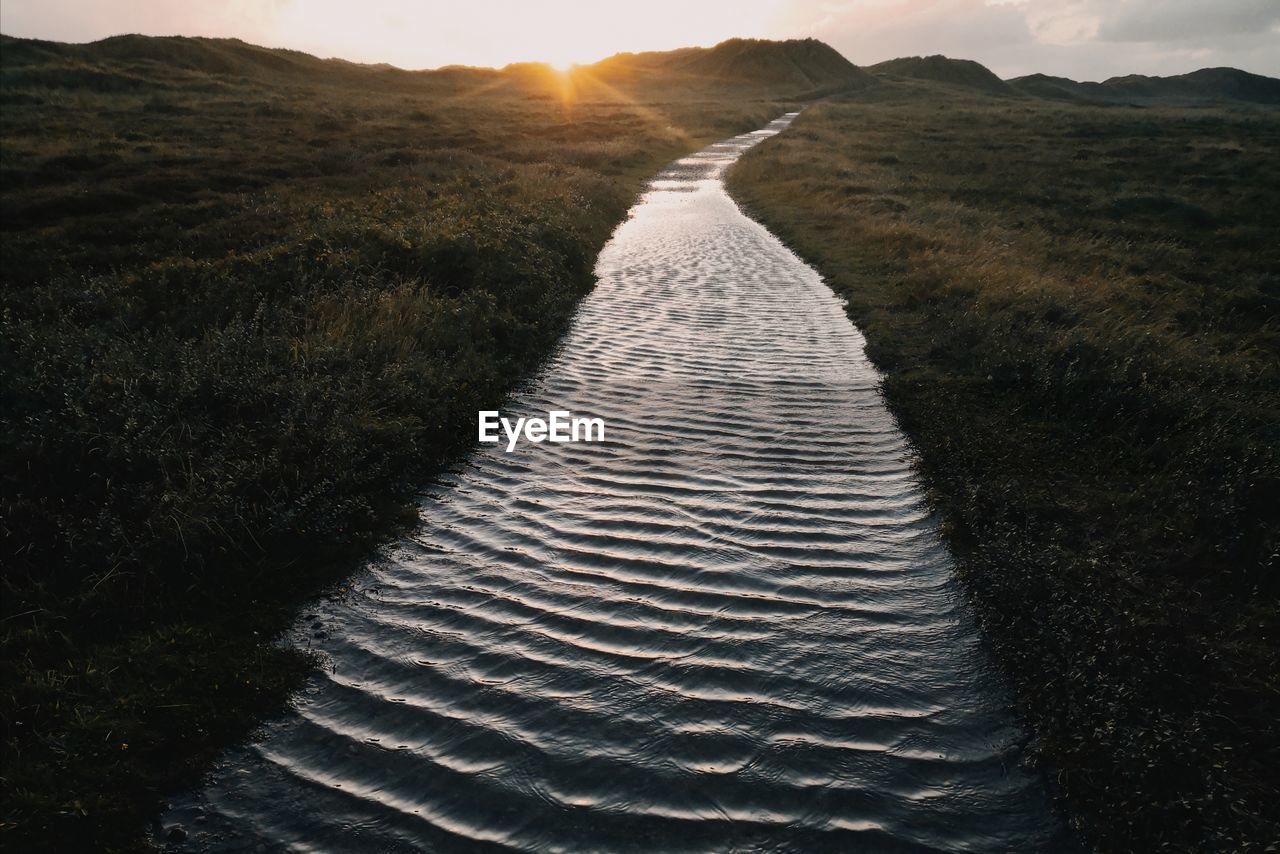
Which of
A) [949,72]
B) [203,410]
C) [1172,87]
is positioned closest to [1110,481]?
[203,410]

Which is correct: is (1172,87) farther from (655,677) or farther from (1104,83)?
(655,677)

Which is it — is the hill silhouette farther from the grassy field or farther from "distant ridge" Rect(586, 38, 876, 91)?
the grassy field

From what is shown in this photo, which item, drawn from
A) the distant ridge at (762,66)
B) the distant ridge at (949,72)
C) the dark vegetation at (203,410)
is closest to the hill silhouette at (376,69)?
the distant ridge at (762,66)

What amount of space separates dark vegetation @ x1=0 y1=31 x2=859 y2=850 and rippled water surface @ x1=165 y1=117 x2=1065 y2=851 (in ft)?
1.58

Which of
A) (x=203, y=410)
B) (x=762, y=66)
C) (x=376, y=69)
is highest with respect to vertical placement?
(x=762, y=66)

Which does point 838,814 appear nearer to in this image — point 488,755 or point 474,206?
point 488,755

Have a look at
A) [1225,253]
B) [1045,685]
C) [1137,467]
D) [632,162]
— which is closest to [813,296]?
[1137,467]

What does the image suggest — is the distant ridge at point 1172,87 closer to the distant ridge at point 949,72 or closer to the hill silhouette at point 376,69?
the distant ridge at point 949,72

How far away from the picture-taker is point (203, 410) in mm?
6824

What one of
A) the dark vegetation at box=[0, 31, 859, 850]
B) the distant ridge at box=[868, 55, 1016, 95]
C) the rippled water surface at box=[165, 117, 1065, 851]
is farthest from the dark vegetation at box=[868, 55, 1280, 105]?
the rippled water surface at box=[165, 117, 1065, 851]

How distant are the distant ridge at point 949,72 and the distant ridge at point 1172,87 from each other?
5884 mm

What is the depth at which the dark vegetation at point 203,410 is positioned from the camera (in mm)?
3957

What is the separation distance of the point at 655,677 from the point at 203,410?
199 inches

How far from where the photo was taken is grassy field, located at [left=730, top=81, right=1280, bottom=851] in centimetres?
366
